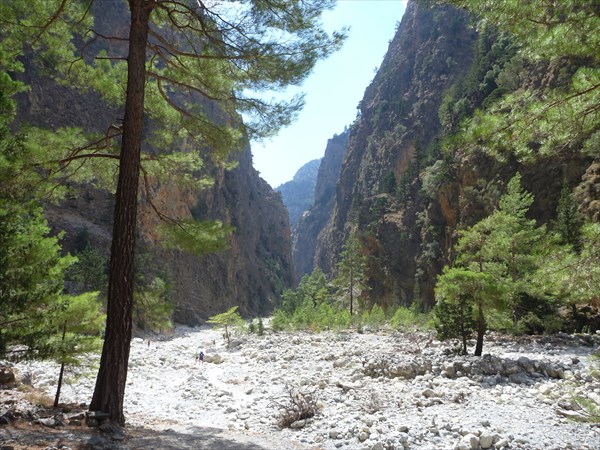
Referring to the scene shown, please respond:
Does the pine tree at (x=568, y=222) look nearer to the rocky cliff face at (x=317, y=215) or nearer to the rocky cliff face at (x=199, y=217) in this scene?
the rocky cliff face at (x=199, y=217)

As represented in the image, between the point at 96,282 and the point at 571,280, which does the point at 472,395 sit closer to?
the point at 571,280

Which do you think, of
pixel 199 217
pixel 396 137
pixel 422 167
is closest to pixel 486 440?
pixel 422 167

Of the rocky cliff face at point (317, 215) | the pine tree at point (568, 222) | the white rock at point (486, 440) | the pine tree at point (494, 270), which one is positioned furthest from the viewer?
the rocky cliff face at point (317, 215)

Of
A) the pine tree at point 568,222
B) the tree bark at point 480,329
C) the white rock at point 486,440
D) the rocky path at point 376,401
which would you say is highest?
the pine tree at point 568,222

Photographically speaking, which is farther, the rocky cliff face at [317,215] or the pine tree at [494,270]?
the rocky cliff face at [317,215]

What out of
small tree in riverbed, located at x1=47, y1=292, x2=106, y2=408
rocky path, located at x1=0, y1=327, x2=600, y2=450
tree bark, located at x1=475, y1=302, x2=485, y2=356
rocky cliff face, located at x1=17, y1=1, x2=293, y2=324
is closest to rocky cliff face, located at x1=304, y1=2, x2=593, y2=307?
tree bark, located at x1=475, y1=302, x2=485, y2=356

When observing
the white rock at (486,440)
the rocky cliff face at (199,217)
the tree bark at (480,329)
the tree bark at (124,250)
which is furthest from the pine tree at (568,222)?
the tree bark at (124,250)

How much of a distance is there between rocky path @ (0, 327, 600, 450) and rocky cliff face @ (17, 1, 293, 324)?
16.8 feet

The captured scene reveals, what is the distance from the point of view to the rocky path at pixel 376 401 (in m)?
5.96

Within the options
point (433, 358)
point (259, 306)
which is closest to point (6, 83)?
point (433, 358)

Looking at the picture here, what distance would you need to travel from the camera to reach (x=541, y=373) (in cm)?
962

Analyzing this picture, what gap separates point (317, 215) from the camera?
13312cm

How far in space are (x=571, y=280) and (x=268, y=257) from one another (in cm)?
7817

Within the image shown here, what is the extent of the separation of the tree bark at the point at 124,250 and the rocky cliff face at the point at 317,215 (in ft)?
389
